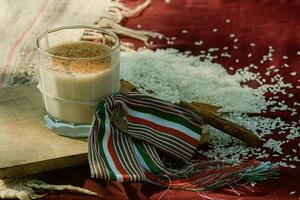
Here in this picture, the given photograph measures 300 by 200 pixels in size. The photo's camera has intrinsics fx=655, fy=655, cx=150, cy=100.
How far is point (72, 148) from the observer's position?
0.91 metres

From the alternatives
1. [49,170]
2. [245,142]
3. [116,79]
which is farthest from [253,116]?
[49,170]

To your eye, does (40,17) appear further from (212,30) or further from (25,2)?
(212,30)

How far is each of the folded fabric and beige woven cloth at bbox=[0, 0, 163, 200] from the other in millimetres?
329

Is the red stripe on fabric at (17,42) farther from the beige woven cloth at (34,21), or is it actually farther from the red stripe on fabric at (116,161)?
the red stripe on fabric at (116,161)

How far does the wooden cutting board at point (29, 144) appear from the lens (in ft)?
2.88

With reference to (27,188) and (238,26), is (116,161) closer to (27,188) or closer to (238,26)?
(27,188)

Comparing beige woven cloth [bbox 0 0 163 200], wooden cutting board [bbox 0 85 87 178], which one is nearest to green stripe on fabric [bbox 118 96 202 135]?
wooden cutting board [bbox 0 85 87 178]

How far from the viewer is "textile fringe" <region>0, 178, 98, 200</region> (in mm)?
852

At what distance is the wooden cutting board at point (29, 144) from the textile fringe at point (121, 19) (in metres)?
0.40

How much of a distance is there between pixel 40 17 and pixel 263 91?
1.86ft

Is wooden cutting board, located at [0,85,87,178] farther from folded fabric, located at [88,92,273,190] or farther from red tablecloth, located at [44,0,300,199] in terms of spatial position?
red tablecloth, located at [44,0,300,199]

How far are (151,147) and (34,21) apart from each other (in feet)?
2.04

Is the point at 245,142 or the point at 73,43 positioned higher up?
the point at 73,43

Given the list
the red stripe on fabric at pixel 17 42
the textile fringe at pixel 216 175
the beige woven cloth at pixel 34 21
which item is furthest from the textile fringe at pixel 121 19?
→ the textile fringe at pixel 216 175
